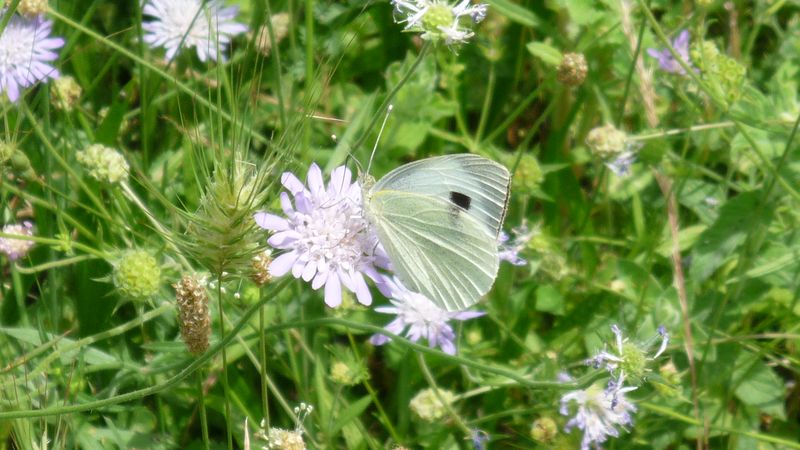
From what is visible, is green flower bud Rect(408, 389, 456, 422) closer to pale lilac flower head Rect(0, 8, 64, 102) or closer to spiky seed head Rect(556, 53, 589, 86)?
spiky seed head Rect(556, 53, 589, 86)

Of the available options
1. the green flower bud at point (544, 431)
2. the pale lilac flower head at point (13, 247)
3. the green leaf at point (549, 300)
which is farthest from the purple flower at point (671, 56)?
the pale lilac flower head at point (13, 247)

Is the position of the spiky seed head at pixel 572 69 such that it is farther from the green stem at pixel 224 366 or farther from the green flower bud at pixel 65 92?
the green flower bud at pixel 65 92

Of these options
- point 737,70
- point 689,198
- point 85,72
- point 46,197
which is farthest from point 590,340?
point 85,72

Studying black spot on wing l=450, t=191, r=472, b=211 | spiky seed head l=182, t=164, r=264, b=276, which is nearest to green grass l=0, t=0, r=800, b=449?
black spot on wing l=450, t=191, r=472, b=211

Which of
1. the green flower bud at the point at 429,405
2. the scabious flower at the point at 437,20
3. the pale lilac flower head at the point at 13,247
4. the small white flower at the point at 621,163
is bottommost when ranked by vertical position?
the green flower bud at the point at 429,405

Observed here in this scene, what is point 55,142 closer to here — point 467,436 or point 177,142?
point 177,142
